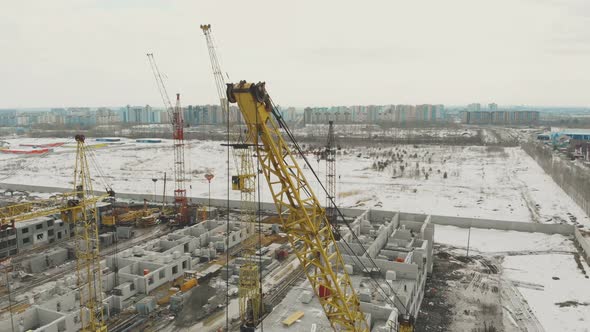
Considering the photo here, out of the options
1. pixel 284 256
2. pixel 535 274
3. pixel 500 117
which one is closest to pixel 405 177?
pixel 535 274

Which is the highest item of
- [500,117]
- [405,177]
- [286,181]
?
[500,117]

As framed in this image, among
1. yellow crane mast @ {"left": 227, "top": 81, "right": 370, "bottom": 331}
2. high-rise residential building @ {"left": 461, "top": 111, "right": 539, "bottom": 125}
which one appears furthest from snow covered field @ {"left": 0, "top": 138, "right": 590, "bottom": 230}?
high-rise residential building @ {"left": 461, "top": 111, "right": 539, "bottom": 125}

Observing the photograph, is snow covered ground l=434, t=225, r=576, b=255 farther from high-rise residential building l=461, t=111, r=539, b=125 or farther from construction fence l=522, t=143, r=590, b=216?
high-rise residential building l=461, t=111, r=539, b=125

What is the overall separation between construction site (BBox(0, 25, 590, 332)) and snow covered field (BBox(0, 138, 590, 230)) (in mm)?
400

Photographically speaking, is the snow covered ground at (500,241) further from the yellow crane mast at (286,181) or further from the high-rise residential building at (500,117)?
the high-rise residential building at (500,117)

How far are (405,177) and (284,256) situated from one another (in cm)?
2943

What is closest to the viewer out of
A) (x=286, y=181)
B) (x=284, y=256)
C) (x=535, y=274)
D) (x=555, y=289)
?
(x=286, y=181)

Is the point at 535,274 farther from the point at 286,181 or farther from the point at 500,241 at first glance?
the point at 286,181

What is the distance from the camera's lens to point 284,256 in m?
27.5

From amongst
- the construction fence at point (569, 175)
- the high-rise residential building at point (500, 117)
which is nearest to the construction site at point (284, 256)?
the construction fence at point (569, 175)

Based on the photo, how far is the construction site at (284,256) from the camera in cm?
1441

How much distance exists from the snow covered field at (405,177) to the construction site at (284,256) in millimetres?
400

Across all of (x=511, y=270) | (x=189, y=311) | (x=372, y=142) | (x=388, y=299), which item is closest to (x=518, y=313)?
(x=511, y=270)

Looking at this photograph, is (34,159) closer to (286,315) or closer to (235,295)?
(235,295)
